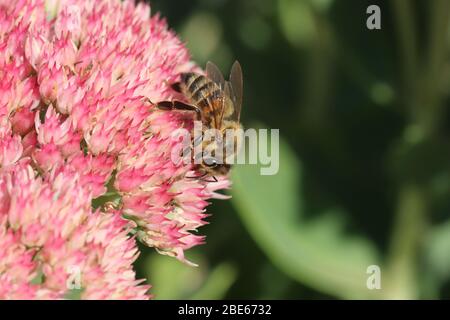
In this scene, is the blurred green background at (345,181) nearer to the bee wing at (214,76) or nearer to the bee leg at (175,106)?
the bee wing at (214,76)

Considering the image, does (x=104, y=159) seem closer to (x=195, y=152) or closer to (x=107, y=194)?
(x=107, y=194)

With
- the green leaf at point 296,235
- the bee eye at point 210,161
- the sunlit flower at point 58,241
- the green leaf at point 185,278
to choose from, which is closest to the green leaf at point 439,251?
the green leaf at point 296,235

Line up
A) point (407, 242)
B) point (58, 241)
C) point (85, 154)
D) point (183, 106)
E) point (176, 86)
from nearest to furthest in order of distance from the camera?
point (58, 241) → point (85, 154) → point (183, 106) → point (176, 86) → point (407, 242)

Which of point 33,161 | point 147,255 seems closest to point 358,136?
point 147,255

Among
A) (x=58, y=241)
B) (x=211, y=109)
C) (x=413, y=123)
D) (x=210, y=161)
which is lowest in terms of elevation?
(x=58, y=241)

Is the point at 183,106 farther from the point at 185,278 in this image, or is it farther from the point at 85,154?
the point at 185,278

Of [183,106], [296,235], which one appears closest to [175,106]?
[183,106]

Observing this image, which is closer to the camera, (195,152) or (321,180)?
(195,152)
